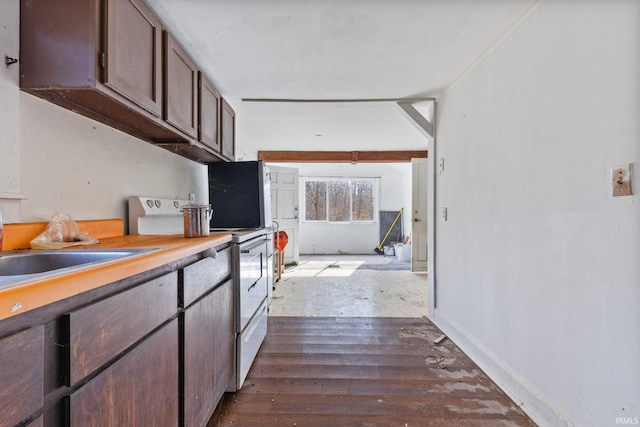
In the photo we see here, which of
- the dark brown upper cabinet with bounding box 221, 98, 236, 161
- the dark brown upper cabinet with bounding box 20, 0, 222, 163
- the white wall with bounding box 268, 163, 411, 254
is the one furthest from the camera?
the white wall with bounding box 268, 163, 411, 254

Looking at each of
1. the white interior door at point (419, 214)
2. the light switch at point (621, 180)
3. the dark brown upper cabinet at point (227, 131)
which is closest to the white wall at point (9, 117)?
the dark brown upper cabinet at point (227, 131)

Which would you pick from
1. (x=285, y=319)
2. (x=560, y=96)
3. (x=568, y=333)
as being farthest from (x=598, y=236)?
(x=285, y=319)

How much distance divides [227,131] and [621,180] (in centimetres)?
260

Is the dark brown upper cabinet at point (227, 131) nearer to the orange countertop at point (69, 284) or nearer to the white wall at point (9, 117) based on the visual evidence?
the white wall at point (9, 117)

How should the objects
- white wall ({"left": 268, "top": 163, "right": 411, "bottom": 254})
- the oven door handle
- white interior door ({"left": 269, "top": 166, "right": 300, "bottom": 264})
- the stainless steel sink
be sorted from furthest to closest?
white wall ({"left": 268, "top": 163, "right": 411, "bottom": 254}), white interior door ({"left": 269, "top": 166, "right": 300, "bottom": 264}), the oven door handle, the stainless steel sink

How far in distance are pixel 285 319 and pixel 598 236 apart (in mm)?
2395

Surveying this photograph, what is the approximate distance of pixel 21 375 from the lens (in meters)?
0.54

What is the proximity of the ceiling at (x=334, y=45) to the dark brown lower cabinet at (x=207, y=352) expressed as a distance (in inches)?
57.0

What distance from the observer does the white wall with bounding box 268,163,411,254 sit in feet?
24.2

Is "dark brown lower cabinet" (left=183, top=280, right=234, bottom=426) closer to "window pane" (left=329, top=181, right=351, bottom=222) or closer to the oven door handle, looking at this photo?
the oven door handle

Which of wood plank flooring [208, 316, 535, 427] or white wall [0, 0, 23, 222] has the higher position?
white wall [0, 0, 23, 222]

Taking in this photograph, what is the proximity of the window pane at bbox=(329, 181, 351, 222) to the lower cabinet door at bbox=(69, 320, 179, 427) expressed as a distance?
21.2 feet

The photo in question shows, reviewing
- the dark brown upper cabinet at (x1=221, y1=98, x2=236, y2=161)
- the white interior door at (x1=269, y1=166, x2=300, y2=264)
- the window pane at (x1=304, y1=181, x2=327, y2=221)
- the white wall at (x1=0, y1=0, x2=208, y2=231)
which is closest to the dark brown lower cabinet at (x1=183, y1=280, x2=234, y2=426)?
the white wall at (x1=0, y1=0, x2=208, y2=231)

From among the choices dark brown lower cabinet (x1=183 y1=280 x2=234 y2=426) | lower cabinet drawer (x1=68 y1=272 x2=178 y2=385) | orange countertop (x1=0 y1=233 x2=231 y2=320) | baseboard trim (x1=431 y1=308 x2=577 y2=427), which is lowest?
baseboard trim (x1=431 y1=308 x2=577 y2=427)
